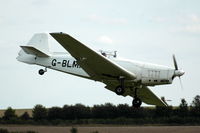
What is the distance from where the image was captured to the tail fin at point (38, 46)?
1347 inches

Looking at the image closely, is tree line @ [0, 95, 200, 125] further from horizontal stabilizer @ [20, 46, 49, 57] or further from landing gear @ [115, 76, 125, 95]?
landing gear @ [115, 76, 125, 95]

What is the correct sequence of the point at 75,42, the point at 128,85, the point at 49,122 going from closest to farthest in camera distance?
the point at 75,42 → the point at 128,85 → the point at 49,122

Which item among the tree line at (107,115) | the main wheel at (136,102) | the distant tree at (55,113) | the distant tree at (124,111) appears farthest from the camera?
the distant tree at (55,113)

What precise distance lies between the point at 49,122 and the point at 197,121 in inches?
676

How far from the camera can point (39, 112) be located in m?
66.0

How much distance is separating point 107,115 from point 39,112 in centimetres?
895

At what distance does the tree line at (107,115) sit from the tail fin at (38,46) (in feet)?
81.1

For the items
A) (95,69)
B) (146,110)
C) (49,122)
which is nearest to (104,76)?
(95,69)

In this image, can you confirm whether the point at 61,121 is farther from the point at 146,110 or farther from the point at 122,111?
the point at 146,110

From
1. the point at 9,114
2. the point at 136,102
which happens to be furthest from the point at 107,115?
the point at 136,102

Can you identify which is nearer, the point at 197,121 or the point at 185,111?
the point at 197,121

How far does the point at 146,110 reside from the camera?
6638 cm

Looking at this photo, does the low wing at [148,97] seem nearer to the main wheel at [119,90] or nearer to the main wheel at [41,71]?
the main wheel at [119,90]

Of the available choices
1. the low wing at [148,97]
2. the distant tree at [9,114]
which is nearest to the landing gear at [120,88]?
the low wing at [148,97]
